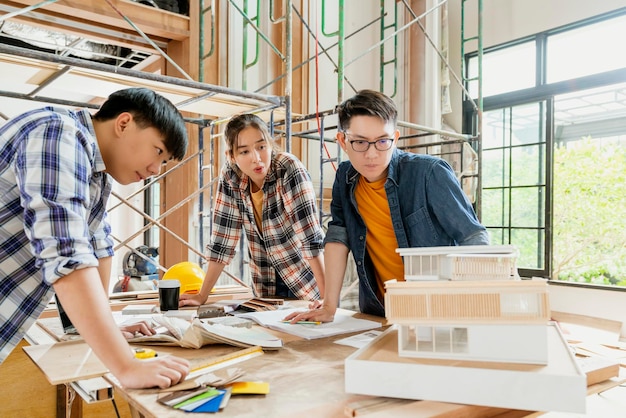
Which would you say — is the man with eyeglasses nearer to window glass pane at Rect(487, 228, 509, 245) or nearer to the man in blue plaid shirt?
the man in blue plaid shirt

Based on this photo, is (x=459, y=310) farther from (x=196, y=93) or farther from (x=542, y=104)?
(x=542, y=104)

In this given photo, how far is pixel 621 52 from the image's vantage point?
491cm

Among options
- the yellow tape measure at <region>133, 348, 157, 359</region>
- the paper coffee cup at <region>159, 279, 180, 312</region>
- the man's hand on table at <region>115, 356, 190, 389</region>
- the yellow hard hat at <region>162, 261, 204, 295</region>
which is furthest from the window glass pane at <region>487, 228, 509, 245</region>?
the man's hand on table at <region>115, 356, 190, 389</region>

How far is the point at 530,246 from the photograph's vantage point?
544cm

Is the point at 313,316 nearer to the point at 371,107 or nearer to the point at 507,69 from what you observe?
the point at 371,107

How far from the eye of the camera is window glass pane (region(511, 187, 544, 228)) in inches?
211

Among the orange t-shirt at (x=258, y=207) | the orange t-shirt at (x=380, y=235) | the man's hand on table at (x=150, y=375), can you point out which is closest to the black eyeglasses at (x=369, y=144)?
the orange t-shirt at (x=380, y=235)

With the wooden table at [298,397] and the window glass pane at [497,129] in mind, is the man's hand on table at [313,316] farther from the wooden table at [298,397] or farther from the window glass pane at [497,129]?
the window glass pane at [497,129]

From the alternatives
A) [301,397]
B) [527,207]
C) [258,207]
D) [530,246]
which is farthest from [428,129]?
[301,397]

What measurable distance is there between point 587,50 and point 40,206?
564cm

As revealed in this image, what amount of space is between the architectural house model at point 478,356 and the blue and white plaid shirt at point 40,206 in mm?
575

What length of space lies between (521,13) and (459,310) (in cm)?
559

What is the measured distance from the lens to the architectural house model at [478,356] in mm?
752

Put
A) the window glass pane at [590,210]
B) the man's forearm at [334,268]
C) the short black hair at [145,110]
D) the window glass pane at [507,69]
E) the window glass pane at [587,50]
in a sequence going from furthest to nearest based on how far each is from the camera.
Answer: the window glass pane at [507,69] → the window glass pane at [590,210] → the window glass pane at [587,50] → the man's forearm at [334,268] → the short black hair at [145,110]
